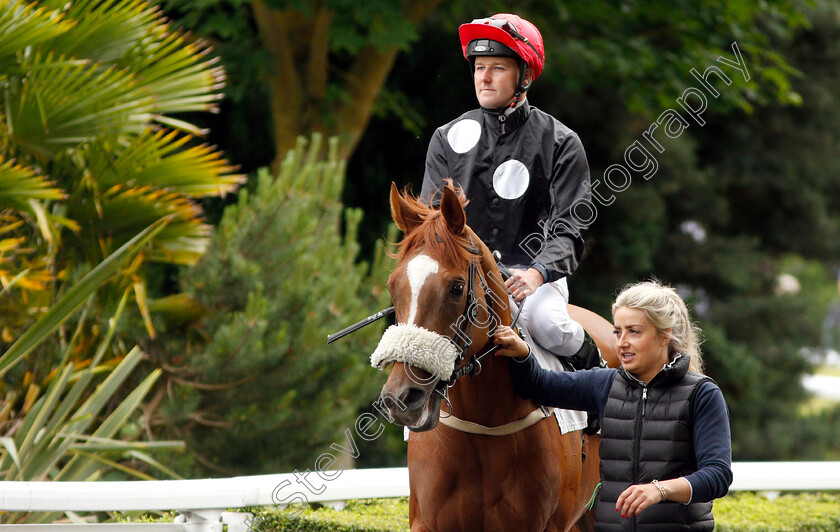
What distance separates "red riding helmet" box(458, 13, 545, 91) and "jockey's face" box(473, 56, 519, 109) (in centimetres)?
3

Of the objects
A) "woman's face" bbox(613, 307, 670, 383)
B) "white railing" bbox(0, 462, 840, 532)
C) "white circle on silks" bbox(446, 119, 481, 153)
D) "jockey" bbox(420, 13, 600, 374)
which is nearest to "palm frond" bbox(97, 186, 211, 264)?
"white railing" bbox(0, 462, 840, 532)

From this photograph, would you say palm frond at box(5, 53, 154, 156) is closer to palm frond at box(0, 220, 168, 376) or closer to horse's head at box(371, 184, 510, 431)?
palm frond at box(0, 220, 168, 376)

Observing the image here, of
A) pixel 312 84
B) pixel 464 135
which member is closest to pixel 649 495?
pixel 464 135

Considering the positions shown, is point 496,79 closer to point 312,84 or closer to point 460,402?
point 460,402

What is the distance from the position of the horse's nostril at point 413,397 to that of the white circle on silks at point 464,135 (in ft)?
3.99

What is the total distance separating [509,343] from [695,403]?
0.59 metres

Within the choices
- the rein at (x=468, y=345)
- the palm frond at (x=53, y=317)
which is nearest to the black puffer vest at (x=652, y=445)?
the rein at (x=468, y=345)

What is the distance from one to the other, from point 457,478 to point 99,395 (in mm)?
2624

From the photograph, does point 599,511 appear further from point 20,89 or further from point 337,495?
point 20,89

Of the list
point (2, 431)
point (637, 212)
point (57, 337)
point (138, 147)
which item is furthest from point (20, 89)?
point (637, 212)

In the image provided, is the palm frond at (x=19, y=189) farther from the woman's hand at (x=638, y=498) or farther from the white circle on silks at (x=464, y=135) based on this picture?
the woman's hand at (x=638, y=498)

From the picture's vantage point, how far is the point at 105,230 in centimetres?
575

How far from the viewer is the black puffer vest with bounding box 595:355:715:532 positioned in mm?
2859

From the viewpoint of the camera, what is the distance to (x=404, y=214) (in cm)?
Answer: 307
